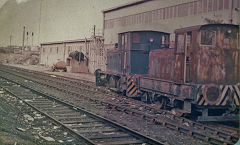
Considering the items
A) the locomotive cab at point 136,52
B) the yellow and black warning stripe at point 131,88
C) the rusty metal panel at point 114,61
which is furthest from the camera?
the rusty metal panel at point 114,61

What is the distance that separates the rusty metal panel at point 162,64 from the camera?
9461 millimetres

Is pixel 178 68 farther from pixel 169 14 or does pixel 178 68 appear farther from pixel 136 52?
pixel 136 52

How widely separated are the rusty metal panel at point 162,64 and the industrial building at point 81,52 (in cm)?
1009

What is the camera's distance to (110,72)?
1439cm

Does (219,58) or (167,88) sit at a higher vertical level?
(219,58)

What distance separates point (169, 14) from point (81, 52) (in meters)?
19.0

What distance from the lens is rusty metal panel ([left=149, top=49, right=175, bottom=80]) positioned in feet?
31.0

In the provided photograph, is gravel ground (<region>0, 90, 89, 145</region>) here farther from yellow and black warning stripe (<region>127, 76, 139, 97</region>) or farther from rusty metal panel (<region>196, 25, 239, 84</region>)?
yellow and black warning stripe (<region>127, 76, 139, 97</region>)

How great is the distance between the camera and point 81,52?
28.1 m

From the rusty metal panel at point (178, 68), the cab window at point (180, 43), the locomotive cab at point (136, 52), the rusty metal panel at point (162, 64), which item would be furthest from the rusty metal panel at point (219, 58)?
the locomotive cab at point (136, 52)

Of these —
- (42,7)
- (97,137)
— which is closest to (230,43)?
(97,137)

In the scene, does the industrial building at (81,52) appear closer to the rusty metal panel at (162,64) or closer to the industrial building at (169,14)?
the industrial building at (169,14)

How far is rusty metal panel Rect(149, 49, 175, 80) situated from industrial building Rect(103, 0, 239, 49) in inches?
47.1

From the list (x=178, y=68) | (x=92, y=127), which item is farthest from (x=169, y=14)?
(x=92, y=127)
